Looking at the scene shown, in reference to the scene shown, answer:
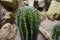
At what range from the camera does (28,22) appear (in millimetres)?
1077

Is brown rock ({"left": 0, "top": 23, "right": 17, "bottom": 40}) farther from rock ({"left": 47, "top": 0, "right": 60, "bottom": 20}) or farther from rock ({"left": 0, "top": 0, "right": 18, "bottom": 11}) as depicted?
rock ({"left": 47, "top": 0, "right": 60, "bottom": 20})

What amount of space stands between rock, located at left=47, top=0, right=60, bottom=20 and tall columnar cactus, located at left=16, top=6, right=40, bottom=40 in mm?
1157

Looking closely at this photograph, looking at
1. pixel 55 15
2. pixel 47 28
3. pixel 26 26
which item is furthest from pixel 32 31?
pixel 55 15

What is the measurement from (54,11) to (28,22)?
1.24 meters

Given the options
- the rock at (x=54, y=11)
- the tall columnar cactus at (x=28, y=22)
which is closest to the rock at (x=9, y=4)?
the rock at (x=54, y=11)

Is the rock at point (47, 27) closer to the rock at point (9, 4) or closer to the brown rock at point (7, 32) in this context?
the brown rock at point (7, 32)

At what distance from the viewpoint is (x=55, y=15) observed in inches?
88.7

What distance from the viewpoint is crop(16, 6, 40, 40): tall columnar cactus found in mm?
1057

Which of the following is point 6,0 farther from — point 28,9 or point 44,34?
point 28,9

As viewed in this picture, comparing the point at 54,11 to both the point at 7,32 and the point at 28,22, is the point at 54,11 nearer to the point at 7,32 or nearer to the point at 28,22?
the point at 7,32

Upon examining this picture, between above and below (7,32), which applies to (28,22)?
above

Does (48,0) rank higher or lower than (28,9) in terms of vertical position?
lower

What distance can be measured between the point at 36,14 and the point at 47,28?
1024mm

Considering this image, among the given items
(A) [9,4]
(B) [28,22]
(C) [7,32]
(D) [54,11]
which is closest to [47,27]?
(D) [54,11]
